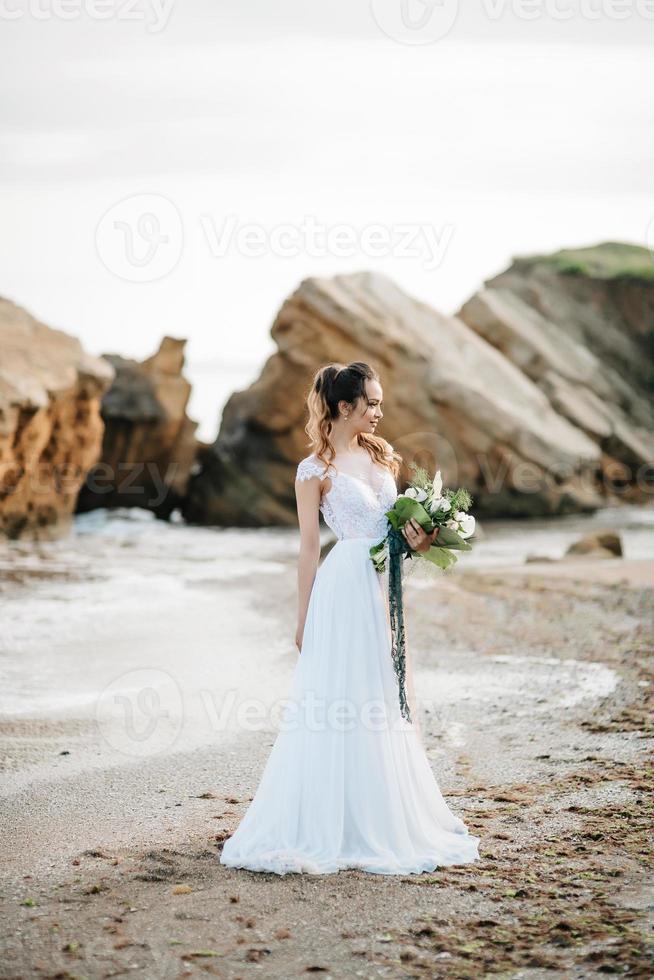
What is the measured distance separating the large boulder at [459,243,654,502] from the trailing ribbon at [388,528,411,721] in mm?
32383

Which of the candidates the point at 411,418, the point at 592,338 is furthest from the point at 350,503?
the point at 592,338

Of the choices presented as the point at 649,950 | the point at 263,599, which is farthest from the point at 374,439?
the point at 263,599

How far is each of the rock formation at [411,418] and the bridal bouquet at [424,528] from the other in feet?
83.2

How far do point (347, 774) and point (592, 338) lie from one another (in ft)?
146

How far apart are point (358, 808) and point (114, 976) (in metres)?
1.60

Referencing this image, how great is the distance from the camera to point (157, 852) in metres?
5.79

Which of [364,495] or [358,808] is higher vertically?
[364,495]

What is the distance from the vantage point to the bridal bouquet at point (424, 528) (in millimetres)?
5793

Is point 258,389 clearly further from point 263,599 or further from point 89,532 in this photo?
point 263,599

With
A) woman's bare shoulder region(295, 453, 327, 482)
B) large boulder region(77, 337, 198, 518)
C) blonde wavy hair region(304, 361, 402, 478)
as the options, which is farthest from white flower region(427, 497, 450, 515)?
large boulder region(77, 337, 198, 518)

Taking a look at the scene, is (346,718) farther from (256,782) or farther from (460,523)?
(256,782)

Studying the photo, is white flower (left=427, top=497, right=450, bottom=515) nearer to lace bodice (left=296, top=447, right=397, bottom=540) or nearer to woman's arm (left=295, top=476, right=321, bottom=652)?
lace bodice (left=296, top=447, right=397, bottom=540)

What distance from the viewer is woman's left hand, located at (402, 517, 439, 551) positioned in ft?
19.0

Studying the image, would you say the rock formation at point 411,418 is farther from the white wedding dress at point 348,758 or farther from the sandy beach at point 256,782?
the white wedding dress at point 348,758
